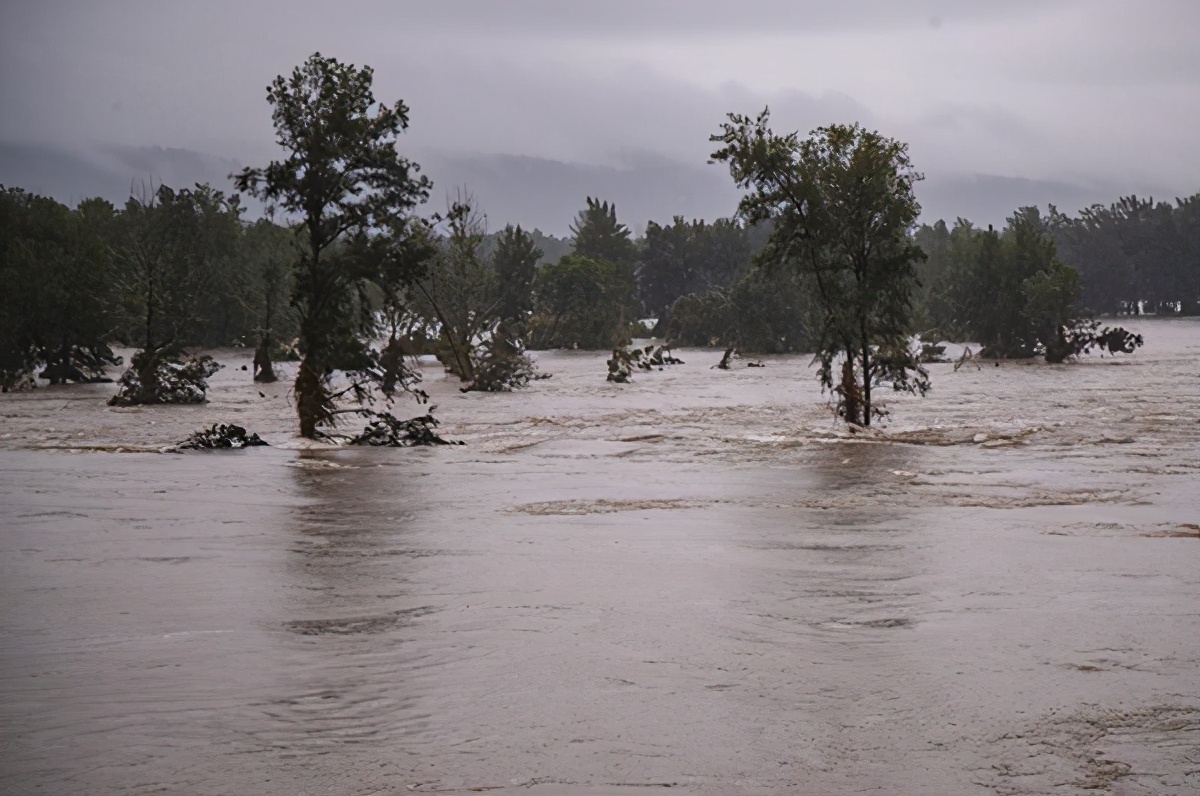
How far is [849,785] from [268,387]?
1838 inches

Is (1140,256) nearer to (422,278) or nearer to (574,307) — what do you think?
(574,307)

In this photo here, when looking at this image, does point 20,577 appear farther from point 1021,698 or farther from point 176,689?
point 1021,698

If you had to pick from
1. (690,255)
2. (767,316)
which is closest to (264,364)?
(767,316)

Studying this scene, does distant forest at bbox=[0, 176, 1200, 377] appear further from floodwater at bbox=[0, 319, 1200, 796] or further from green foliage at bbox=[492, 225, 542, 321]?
floodwater at bbox=[0, 319, 1200, 796]

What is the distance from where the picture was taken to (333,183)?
2662 cm

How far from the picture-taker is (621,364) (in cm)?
5403

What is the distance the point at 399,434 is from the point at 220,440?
11.8 feet

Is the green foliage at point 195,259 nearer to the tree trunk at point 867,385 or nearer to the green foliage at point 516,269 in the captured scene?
the green foliage at point 516,269

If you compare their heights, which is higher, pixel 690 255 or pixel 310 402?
pixel 690 255

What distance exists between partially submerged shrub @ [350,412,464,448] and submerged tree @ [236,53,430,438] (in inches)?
63.9

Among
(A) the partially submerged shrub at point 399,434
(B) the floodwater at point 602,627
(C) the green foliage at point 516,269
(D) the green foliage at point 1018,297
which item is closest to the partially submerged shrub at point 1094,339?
(D) the green foliage at point 1018,297

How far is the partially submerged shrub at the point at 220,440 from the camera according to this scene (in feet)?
88.3

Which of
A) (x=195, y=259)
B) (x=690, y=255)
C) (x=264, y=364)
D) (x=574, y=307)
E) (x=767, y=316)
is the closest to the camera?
(x=264, y=364)

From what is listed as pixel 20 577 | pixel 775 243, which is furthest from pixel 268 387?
pixel 20 577
